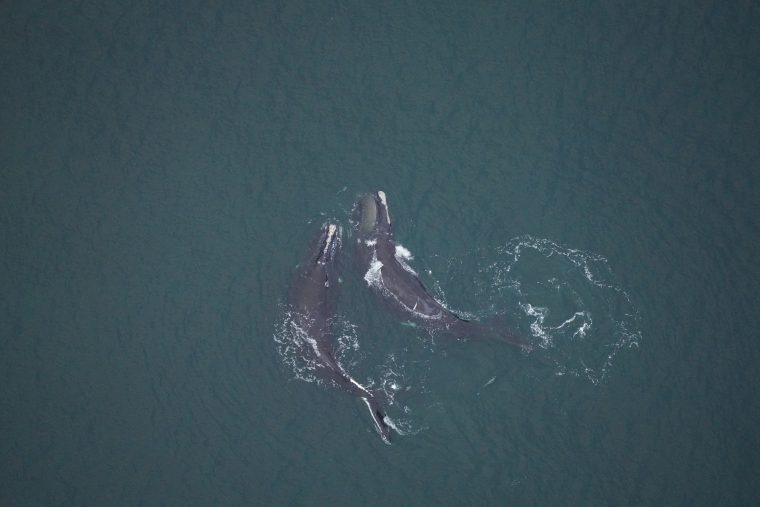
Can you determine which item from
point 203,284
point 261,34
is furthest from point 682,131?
point 203,284

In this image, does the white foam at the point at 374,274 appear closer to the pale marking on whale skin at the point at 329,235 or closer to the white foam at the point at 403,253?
the white foam at the point at 403,253

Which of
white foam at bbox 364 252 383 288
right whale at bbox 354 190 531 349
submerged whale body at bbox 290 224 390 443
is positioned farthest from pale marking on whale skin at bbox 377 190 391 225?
submerged whale body at bbox 290 224 390 443

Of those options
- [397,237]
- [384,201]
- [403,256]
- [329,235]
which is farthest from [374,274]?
[384,201]

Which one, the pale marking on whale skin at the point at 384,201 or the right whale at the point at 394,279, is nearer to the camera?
the right whale at the point at 394,279

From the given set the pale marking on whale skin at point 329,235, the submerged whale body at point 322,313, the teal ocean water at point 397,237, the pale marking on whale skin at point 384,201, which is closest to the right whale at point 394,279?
the pale marking on whale skin at point 384,201

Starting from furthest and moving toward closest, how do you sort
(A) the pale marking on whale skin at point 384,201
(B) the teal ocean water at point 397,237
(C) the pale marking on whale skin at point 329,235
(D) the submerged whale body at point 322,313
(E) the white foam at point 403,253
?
(A) the pale marking on whale skin at point 384,201 → (C) the pale marking on whale skin at point 329,235 → (E) the white foam at point 403,253 → (D) the submerged whale body at point 322,313 → (B) the teal ocean water at point 397,237

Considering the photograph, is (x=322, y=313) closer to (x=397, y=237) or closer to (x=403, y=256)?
(x=403, y=256)
